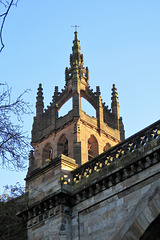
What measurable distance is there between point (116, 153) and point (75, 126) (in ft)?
103

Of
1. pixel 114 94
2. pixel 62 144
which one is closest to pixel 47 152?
pixel 62 144

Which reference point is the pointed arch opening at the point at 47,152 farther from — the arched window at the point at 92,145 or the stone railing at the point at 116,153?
the stone railing at the point at 116,153

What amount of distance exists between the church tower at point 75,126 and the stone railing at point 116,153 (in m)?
27.7

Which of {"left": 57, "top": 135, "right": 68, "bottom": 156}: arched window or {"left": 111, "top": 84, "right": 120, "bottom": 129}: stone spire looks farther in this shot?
{"left": 111, "top": 84, "right": 120, "bottom": 129}: stone spire

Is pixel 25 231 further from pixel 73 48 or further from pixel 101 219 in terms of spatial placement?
pixel 73 48

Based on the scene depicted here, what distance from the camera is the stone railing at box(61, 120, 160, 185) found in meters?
14.0

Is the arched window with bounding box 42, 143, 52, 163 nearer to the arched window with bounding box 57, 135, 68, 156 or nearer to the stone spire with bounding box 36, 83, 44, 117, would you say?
the arched window with bounding box 57, 135, 68, 156

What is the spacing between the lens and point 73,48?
2189 inches

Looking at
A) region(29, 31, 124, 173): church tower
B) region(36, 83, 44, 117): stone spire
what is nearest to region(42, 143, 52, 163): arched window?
region(29, 31, 124, 173): church tower

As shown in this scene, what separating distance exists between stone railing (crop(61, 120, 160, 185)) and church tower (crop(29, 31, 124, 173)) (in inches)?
1090

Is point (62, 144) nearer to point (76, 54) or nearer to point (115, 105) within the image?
point (115, 105)

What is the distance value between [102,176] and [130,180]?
0.95 m

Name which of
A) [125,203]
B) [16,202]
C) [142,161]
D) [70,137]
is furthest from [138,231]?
[70,137]

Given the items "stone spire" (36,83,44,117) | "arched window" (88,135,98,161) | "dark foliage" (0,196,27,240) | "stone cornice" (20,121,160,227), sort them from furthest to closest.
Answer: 1. "stone spire" (36,83,44,117)
2. "arched window" (88,135,98,161)
3. "dark foliage" (0,196,27,240)
4. "stone cornice" (20,121,160,227)
